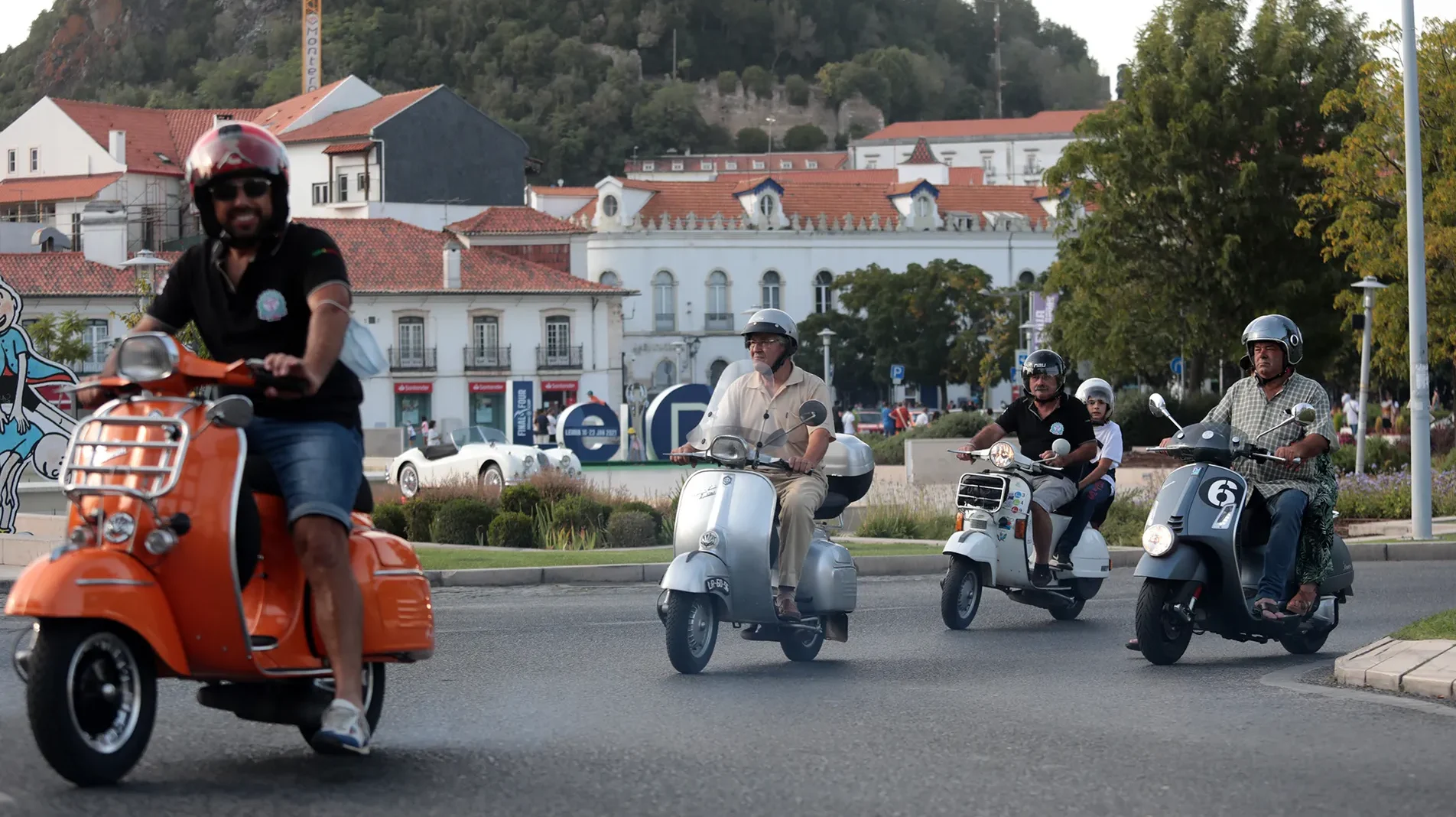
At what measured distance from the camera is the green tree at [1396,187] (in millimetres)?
32750

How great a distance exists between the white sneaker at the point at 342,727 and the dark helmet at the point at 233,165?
1.48 m

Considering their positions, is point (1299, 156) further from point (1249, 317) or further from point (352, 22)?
Answer: point (352, 22)

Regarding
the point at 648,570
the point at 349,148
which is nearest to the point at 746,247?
the point at 349,148

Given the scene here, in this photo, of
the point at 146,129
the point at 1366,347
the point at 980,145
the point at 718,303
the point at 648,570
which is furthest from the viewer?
the point at 980,145

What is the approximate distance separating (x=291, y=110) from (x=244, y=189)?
102 m

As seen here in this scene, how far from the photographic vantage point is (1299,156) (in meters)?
45.7

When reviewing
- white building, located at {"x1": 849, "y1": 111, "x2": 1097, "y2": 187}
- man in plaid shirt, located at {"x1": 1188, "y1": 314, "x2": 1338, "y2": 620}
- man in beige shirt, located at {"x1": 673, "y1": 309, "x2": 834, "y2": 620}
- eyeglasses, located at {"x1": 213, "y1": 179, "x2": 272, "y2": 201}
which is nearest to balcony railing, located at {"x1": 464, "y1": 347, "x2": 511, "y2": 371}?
man in beige shirt, located at {"x1": 673, "y1": 309, "x2": 834, "y2": 620}

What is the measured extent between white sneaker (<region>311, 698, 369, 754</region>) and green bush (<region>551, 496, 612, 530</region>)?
15.8m

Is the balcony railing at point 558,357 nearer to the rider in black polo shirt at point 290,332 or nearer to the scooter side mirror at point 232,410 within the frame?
the rider in black polo shirt at point 290,332

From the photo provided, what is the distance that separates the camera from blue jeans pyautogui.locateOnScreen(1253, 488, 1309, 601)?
10602 mm

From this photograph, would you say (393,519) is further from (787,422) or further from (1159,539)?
(1159,539)

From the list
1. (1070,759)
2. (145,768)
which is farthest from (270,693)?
(1070,759)

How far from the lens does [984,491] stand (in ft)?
42.9

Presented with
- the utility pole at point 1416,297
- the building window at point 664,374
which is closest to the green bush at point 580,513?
the utility pole at point 1416,297
